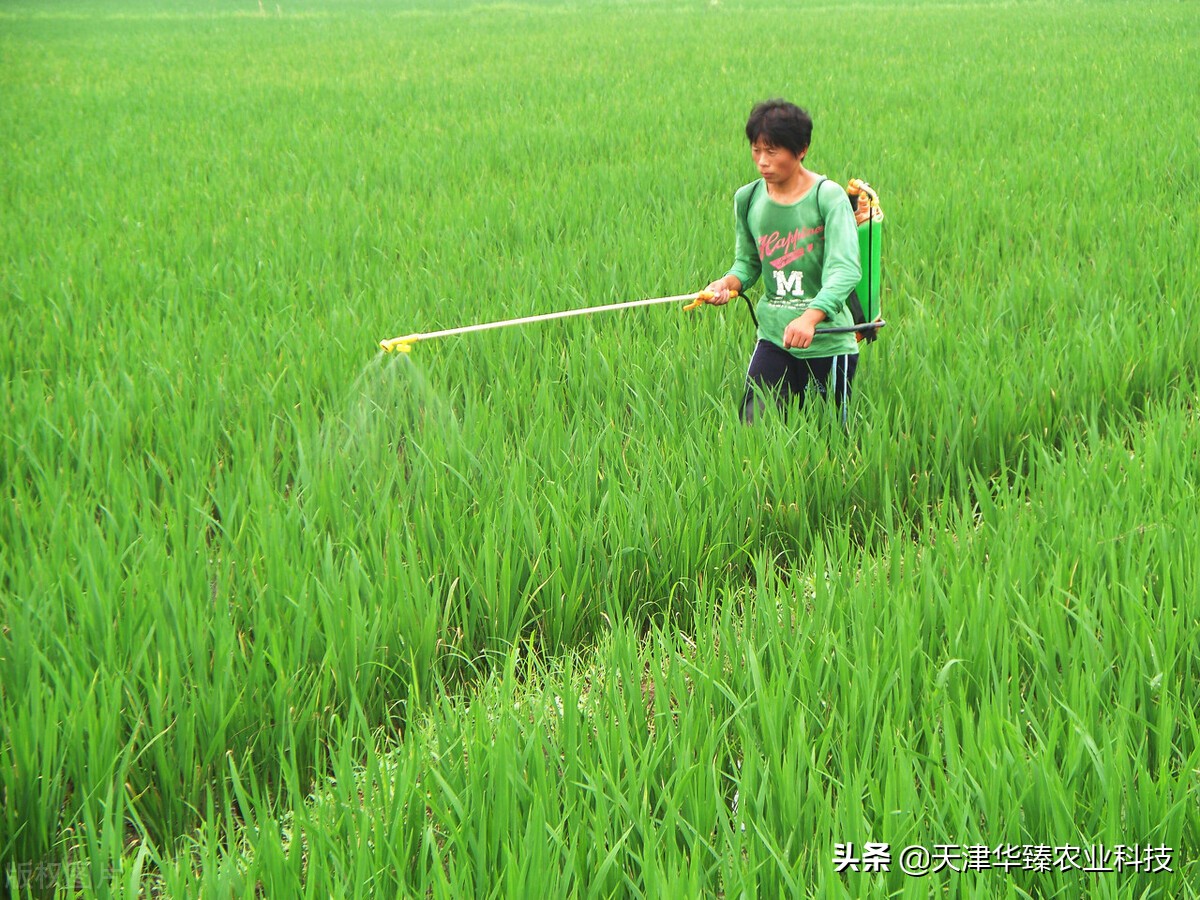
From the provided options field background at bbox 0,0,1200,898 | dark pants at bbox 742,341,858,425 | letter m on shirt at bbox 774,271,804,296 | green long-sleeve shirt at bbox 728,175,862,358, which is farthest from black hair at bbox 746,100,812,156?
field background at bbox 0,0,1200,898

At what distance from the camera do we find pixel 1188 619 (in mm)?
1922

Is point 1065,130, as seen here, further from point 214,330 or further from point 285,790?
point 285,790

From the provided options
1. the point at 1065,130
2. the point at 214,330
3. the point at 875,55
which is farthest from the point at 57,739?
the point at 875,55

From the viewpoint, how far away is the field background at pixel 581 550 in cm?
151

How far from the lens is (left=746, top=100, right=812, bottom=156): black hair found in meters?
2.86

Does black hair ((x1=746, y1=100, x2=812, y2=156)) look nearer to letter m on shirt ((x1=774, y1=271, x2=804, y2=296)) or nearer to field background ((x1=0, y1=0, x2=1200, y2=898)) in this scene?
letter m on shirt ((x1=774, y1=271, x2=804, y2=296))

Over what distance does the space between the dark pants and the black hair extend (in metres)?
0.59

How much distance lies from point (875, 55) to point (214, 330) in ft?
A: 38.4

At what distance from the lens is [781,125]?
2865 mm

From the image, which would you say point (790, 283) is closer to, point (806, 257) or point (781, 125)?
point (806, 257)

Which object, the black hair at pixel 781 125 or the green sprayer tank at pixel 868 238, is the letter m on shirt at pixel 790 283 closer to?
the green sprayer tank at pixel 868 238

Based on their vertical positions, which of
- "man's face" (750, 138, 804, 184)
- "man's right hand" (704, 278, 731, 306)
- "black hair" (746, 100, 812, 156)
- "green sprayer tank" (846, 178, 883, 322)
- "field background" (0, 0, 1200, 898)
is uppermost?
"black hair" (746, 100, 812, 156)

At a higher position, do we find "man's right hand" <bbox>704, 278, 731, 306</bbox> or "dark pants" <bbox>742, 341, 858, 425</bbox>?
"man's right hand" <bbox>704, 278, 731, 306</bbox>

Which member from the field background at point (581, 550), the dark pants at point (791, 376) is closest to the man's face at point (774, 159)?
the dark pants at point (791, 376)
